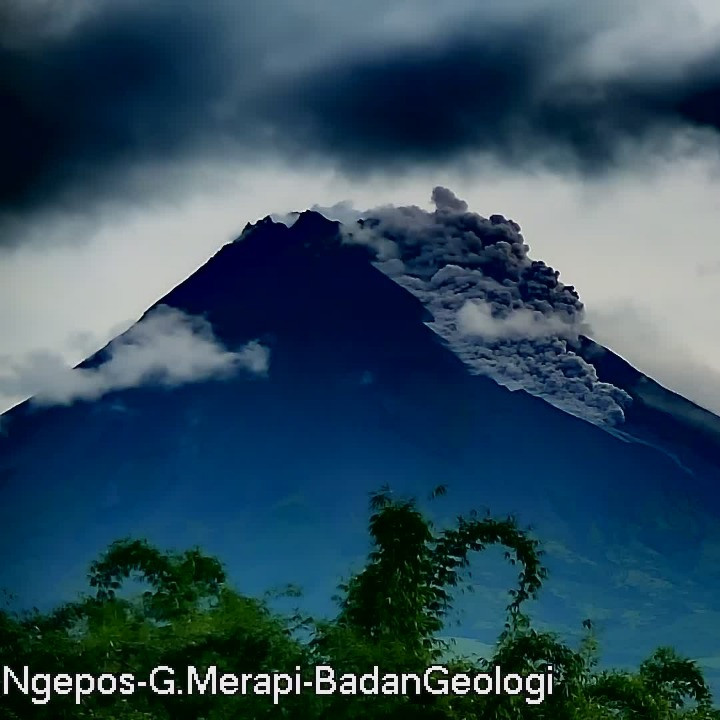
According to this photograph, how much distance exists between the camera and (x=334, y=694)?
3.20 metres

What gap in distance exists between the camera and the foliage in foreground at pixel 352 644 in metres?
3.14

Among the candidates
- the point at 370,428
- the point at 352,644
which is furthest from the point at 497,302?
the point at 352,644

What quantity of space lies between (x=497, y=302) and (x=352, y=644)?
63543mm

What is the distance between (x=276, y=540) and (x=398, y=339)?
45.0 ft

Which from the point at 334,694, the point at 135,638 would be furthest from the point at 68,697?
the point at 334,694

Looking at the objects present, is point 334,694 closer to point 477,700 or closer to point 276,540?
point 477,700

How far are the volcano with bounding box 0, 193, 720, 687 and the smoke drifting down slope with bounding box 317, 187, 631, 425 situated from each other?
13 centimetres

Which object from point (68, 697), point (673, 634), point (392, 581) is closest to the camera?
point (68, 697)

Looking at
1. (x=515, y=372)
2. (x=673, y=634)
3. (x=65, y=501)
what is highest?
(x=515, y=372)

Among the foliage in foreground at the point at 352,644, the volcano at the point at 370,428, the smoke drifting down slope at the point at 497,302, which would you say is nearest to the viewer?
the foliage in foreground at the point at 352,644

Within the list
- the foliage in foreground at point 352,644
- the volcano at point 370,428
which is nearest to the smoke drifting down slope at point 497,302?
the volcano at point 370,428

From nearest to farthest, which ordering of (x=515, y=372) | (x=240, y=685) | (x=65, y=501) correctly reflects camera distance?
1. (x=240, y=685)
2. (x=65, y=501)
3. (x=515, y=372)

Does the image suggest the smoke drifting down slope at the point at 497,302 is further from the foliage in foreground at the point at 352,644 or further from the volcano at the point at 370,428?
the foliage in foreground at the point at 352,644

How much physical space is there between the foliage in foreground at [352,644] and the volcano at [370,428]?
183 ft
